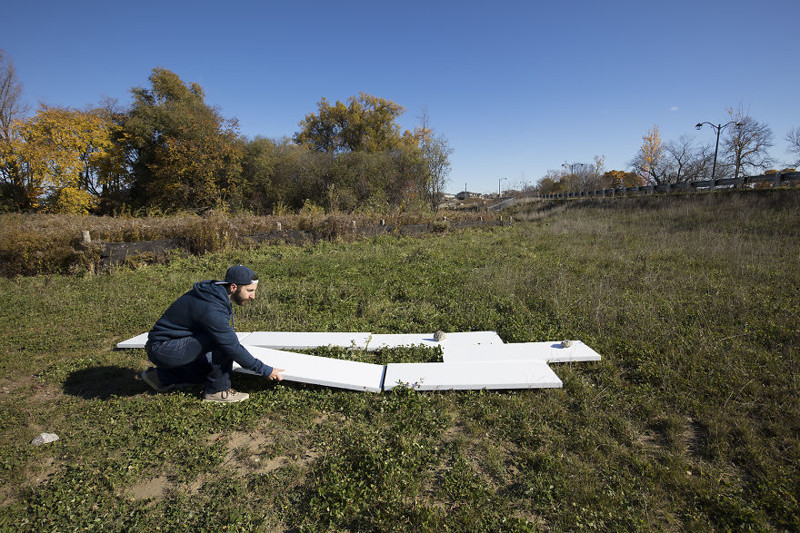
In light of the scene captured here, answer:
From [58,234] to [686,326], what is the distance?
1240 cm

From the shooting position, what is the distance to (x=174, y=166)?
1803cm

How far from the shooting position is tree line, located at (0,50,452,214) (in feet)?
55.5

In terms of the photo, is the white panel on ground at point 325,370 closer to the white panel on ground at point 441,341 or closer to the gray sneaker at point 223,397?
the gray sneaker at point 223,397

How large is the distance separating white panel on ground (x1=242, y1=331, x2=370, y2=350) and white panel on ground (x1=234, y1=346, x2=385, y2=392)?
39cm

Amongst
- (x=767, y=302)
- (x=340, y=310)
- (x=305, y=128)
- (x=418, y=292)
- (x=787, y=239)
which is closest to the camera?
(x=767, y=302)

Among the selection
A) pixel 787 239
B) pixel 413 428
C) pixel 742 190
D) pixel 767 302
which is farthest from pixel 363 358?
pixel 742 190

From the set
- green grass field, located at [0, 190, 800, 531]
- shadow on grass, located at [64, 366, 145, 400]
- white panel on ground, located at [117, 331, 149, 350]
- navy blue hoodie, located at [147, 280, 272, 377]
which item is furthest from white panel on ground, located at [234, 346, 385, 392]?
white panel on ground, located at [117, 331, 149, 350]

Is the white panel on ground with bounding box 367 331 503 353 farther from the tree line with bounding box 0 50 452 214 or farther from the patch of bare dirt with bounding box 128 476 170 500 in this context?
the tree line with bounding box 0 50 452 214

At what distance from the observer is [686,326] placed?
4586mm

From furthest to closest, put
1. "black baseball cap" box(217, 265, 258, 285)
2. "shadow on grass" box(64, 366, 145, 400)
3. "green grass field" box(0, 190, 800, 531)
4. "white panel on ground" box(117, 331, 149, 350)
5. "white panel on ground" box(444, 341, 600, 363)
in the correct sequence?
"white panel on ground" box(117, 331, 149, 350) < "white panel on ground" box(444, 341, 600, 363) < "shadow on grass" box(64, 366, 145, 400) < "black baseball cap" box(217, 265, 258, 285) < "green grass field" box(0, 190, 800, 531)

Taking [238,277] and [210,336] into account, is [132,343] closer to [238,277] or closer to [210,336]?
[210,336]

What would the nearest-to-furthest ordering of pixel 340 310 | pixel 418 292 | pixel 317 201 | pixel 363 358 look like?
pixel 363 358 < pixel 340 310 < pixel 418 292 < pixel 317 201

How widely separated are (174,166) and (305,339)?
18.0 meters

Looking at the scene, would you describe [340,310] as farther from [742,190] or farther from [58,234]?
[742,190]
